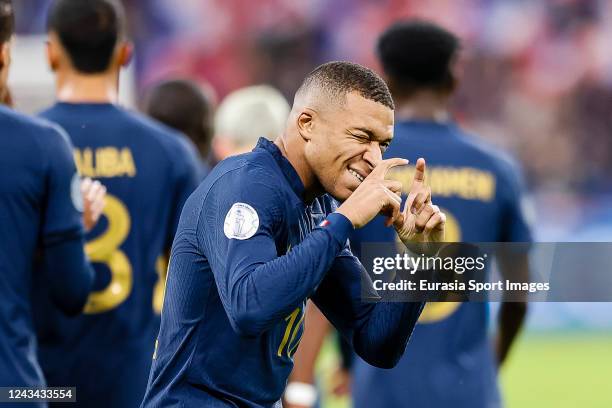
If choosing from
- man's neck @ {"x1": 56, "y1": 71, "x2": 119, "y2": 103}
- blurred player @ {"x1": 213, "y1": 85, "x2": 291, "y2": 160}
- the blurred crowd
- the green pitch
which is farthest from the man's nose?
the blurred crowd

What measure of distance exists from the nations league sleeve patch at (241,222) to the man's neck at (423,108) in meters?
2.19

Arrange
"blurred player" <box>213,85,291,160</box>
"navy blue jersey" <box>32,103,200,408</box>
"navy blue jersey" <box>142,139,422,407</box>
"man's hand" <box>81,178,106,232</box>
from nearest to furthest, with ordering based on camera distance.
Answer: "navy blue jersey" <box>142,139,422,407</box>, "man's hand" <box>81,178,106,232</box>, "navy blue jersey" <box>32,103,200,408</box>, "blurred player" <box>213,85,291,160</box>

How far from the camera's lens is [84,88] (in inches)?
192

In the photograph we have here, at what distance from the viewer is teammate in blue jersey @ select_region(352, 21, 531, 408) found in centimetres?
480

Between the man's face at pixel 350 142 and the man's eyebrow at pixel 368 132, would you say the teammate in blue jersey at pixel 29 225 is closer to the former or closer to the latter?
the man's face at pixel 350 142

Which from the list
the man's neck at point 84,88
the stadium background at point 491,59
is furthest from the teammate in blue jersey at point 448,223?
the stadium background at point 491,59

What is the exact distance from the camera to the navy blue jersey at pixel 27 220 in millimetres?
3729

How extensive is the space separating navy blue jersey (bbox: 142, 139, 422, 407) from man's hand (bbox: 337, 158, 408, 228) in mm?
40

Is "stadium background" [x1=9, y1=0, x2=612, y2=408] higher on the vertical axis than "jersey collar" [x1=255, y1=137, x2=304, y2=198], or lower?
lower

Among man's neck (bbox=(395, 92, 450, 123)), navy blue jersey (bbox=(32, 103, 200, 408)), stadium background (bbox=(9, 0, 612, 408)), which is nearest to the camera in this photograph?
navy blue jersey (bbox=(32, 103, 200, 408))

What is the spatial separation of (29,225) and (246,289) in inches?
52.0

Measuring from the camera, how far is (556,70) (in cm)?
1667

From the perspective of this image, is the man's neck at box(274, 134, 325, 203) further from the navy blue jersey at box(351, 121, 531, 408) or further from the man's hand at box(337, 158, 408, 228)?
the navy blue jersey at box(351, 121, 531, 408)

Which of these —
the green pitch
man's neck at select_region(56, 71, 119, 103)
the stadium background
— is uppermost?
man's neck at select_region(56, 71, 119, 103)
